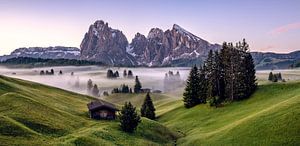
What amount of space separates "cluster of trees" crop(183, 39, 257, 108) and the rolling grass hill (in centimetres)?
466

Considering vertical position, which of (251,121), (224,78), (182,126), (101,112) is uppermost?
(224,78)

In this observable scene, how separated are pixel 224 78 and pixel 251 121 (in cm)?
3969

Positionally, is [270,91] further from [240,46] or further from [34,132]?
[34,132]

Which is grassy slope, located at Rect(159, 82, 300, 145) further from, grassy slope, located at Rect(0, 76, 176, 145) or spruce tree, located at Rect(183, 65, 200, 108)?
grassy slope, located at Rect(0, 76, 176, 145)

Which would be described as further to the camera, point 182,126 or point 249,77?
point 249,77

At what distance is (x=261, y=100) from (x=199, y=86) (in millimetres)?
26964

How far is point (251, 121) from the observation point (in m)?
63.7

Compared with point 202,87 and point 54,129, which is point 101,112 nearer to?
point 54,129

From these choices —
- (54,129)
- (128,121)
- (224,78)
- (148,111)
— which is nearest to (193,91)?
(224,78)

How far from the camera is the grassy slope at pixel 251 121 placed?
56.6m

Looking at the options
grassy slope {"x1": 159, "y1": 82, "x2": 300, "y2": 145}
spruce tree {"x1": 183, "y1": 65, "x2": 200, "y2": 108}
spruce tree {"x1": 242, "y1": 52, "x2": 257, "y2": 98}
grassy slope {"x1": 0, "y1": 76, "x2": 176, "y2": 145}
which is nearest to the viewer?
grassy slope {"x1": 0, "y1": 76, "x2": 176, "y2": 145}

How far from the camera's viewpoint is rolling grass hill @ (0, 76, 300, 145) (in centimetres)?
5479

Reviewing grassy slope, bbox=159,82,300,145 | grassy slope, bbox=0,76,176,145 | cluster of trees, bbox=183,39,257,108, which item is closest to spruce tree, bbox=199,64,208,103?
cluster of trees, bbox=183,39,257,108

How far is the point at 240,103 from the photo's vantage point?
89000 millimetres
